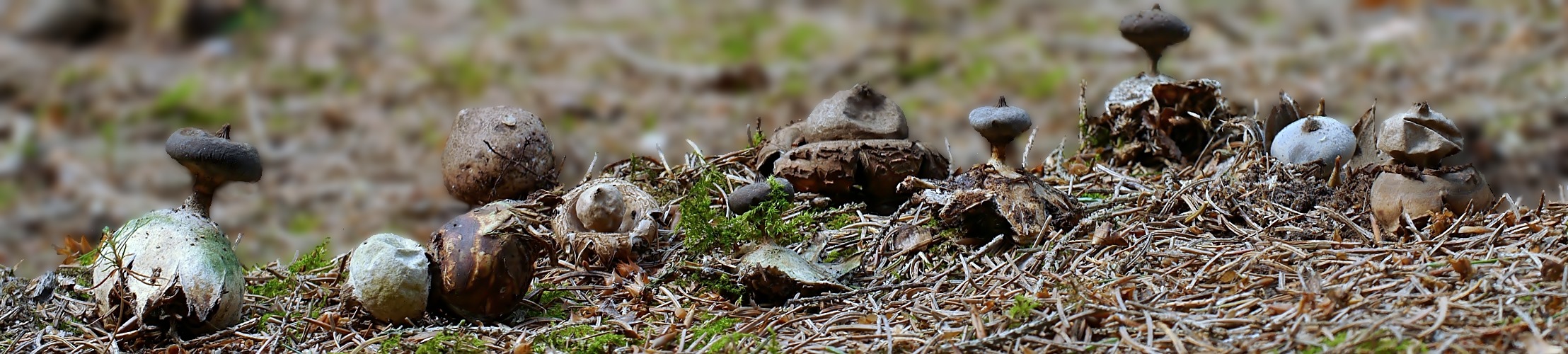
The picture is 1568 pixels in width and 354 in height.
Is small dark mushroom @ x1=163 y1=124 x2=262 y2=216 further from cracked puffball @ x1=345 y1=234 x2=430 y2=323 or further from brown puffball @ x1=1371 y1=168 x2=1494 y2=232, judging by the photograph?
brown puffball @ x1=1371 y1=168 x2=1494 y2=232

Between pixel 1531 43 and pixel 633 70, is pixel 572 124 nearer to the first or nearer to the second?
pixel 633 70

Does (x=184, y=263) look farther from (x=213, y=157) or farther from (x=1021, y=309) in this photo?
(x=1021, y=309)

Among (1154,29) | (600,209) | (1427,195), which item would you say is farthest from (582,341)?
(1154,29)

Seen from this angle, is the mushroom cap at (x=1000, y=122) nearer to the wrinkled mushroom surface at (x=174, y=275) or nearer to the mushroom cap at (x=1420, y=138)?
the mushroom cap at (x=1420, y=138)

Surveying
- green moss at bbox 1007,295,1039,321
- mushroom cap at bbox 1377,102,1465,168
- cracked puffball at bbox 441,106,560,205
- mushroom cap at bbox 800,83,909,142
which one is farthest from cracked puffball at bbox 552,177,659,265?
mushroom cap at bbox 1377,102,1465,168

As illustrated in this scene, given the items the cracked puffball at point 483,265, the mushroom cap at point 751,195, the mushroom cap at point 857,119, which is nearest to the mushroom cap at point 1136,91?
the mushroom cap at point 857,119
